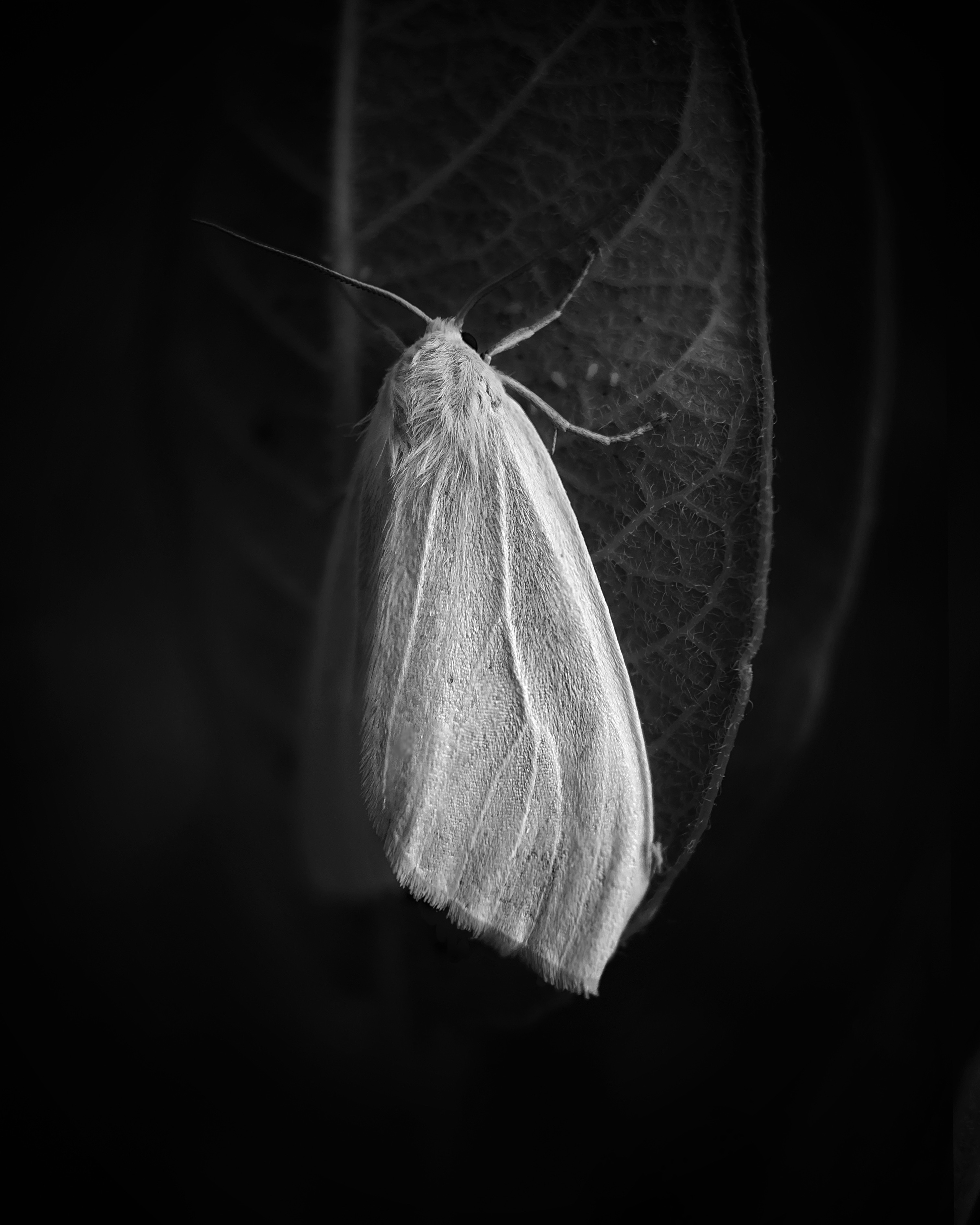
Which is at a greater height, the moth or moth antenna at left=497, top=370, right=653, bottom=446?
moth antenna at left=497, top=370, right=653, bottom=446

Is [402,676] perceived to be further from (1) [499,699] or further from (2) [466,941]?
(2) [466,941]

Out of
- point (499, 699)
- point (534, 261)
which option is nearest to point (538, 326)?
point (534, 261)

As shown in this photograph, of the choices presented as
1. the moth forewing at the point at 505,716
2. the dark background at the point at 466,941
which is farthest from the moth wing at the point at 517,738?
the dark background at the point at 466,941

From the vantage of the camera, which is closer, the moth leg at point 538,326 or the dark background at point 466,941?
the moth leg at point 538,326

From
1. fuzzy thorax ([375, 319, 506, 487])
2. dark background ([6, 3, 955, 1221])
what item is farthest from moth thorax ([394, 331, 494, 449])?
dark background ([6, 3, 955, 1221])

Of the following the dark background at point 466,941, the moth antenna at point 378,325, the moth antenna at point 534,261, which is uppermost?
the moth antenna at point 534,261

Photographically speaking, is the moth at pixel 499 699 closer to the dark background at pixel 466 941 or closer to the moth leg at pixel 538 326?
the moth leg at pixel 538 326

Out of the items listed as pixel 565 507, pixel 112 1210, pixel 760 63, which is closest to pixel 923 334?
pixel 760 63

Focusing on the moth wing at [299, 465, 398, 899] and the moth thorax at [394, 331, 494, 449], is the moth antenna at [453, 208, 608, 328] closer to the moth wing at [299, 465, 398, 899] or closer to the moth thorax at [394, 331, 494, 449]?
the moth thorax at [394, 331, 494, 449]
